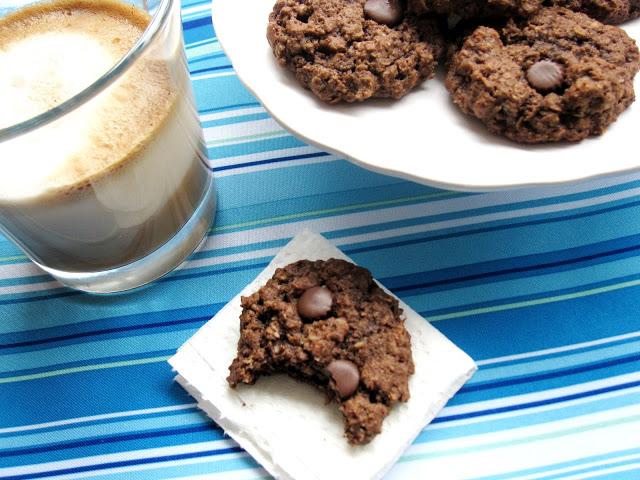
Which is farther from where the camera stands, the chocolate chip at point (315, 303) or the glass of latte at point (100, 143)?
the chocolate chip at point (315, 303)

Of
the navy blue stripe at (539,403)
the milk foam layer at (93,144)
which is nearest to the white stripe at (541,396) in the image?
the navy blue stripe at (539,403)

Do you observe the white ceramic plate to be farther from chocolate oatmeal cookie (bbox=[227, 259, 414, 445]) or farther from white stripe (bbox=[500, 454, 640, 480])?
white stripe (bbox=[500, 454, 640, 480])

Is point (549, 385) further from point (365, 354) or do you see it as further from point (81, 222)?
point (81, 222)

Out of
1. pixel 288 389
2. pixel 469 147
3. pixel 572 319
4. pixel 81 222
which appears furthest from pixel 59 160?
pixel 572 319

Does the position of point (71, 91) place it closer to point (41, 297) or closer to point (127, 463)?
point (41, 297)

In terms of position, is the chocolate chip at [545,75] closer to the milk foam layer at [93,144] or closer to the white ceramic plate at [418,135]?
the white ceramic plate at [418,135]

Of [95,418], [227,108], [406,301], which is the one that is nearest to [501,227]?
[406,301]
